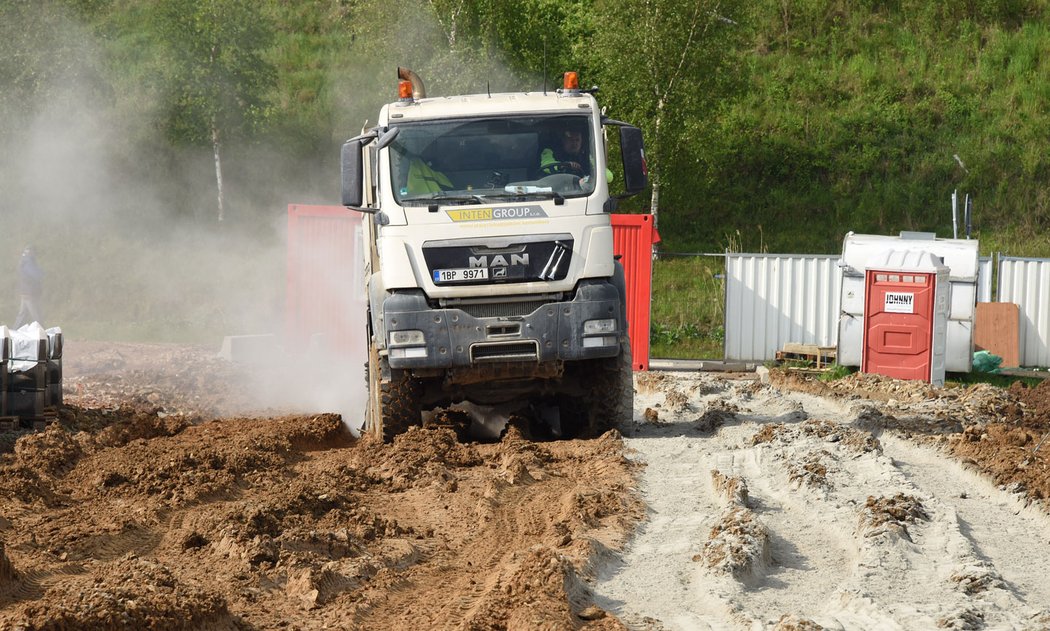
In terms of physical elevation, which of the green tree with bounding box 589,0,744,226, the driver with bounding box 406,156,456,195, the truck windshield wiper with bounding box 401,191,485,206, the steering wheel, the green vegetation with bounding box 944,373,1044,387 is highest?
the green tree with bounding box 589,0,744,226

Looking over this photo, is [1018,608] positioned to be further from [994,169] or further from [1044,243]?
[994,169]

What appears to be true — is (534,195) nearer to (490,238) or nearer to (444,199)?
(490,238)

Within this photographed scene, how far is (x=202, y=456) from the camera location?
9.62m

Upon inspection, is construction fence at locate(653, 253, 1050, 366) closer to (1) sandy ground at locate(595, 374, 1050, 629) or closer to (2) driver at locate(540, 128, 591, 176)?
(1) sandy ground at locate(595, 374, 1050, 629)

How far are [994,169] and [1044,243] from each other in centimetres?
300

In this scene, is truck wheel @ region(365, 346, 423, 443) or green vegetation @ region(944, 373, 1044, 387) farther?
green vegetation @ region(944, 373, 1044, 387)

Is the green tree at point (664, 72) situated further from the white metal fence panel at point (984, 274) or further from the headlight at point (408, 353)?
the headlight at point (408, 353)

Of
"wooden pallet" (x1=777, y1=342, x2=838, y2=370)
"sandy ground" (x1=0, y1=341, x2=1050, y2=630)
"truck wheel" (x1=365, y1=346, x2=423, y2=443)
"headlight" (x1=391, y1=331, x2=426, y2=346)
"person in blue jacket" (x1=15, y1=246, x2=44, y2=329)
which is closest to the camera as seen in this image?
"sandy ground" (x1=0, y1=341, x2=1050, y2=630)

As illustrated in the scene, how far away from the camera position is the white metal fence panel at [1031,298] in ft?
68.7

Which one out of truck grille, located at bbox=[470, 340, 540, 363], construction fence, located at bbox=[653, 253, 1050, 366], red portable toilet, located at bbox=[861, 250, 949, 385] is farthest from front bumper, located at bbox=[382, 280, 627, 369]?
construction fence, located at bbox=[653, 253, 1050, 366]

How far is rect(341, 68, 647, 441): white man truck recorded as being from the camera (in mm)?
10156

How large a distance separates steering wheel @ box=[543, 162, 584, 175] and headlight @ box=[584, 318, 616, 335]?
1.24 m

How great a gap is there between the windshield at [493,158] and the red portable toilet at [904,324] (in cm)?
834

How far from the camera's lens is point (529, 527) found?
7.67 m
